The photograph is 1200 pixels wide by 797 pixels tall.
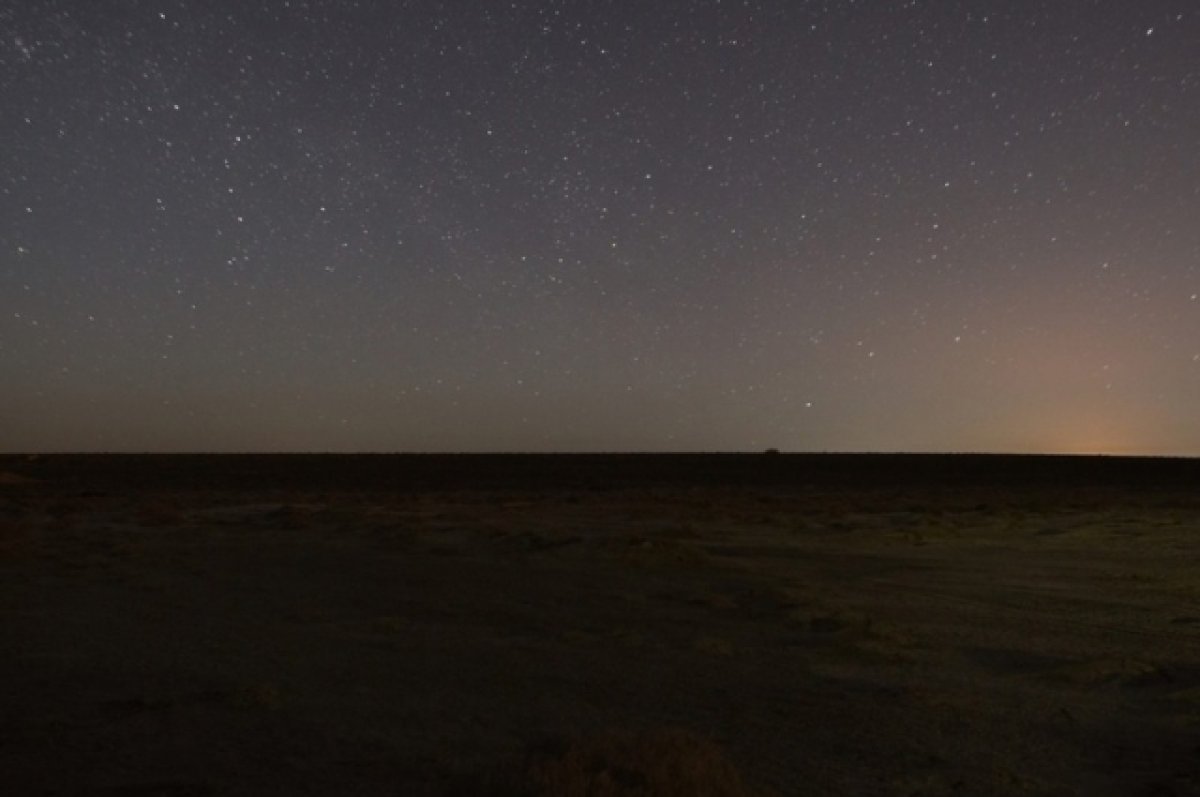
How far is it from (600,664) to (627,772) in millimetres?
4272

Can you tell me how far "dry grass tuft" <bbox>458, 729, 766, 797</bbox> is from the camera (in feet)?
18.7

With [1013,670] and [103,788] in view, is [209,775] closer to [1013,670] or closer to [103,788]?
[103,788]

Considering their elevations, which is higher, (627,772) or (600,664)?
(627,772)

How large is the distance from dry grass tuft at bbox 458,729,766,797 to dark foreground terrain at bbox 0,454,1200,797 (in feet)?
0.08

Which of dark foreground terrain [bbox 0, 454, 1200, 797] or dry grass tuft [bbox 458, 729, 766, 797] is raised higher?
dry grass tuft [bbox 458, 729, 766, 797]

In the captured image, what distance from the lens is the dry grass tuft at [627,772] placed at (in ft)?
18.7

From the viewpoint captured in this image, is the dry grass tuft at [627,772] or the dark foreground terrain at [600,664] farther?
the dark foreground terrain at [600,664]

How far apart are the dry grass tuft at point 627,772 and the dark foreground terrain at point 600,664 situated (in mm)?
24

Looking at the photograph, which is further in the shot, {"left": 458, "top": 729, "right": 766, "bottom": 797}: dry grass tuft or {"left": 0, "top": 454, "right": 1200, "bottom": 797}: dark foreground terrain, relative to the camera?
{"left": 0, "top": 454, "right": 1200, "bottom": 797}: dark foreground terrain

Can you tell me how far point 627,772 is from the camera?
235 inches

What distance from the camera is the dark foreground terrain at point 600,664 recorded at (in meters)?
6.64

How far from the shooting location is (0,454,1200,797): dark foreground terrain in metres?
6.64

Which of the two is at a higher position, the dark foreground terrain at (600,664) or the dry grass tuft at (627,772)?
the dry grass tuft at (627,772)

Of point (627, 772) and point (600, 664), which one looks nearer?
point (627, 772)
